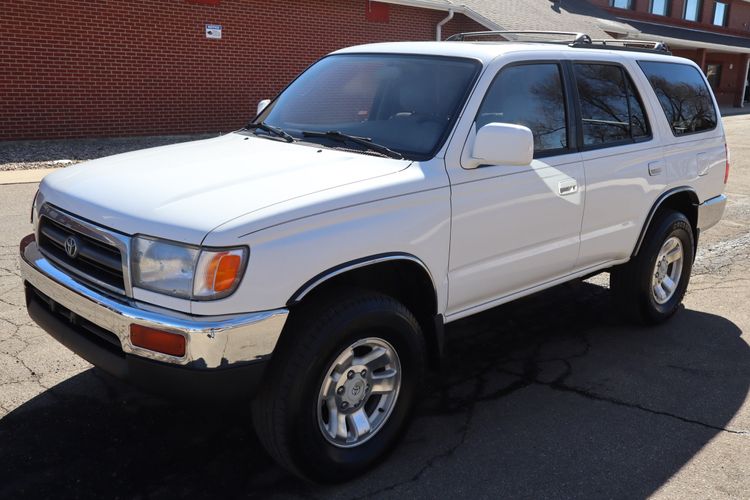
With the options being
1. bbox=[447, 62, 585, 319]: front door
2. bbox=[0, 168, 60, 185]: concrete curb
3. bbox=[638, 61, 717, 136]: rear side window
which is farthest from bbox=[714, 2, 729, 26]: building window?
bbox=[447, 62, 585, 319]: front door

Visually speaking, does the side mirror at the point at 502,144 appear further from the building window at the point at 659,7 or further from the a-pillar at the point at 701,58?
the building window at the point at 659,7

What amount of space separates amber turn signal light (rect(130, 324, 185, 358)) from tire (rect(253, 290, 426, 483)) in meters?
0.40

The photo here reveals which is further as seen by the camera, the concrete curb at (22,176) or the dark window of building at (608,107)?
the concrete curb at (22,176)

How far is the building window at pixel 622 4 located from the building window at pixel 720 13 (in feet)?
25.8

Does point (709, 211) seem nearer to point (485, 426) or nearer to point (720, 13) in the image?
point (485, 426)

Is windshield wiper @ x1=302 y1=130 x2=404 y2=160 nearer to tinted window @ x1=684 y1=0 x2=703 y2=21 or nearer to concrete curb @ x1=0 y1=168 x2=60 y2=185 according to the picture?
concrete curb @ x1=0 y1=168 x2=60 y2=185

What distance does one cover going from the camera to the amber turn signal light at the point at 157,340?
2797mm

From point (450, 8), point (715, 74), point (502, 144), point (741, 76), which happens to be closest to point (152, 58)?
point (450, 8)

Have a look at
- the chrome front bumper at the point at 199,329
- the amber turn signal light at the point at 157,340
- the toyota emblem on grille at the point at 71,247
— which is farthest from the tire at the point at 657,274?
the toyota emblem on grille at the point at 71,247

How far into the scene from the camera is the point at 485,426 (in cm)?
387

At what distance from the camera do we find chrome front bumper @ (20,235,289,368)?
9.12 feet

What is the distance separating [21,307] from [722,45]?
112ft

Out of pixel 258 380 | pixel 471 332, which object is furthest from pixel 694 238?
pixel 258 380

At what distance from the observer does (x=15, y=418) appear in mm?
3742
